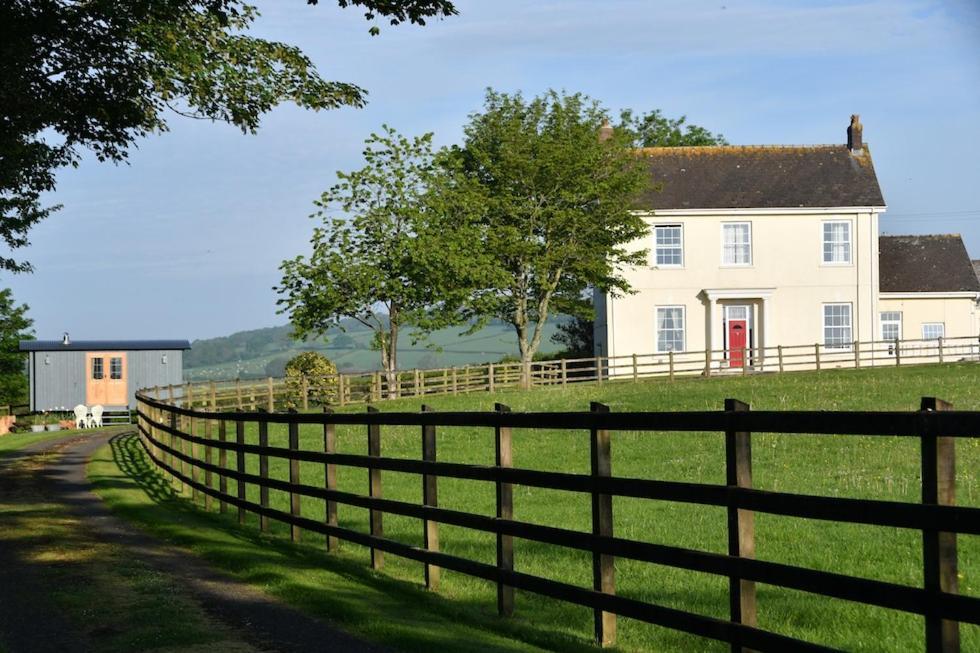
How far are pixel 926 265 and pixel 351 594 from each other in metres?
49.4

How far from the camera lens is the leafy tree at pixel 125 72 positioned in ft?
66.0

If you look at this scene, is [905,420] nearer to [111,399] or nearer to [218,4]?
[218,4]

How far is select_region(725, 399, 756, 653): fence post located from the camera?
21.5ft

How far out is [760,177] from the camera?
51344 millimetres

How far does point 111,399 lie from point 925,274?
134 ft

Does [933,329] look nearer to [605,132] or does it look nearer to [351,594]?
[605,132]

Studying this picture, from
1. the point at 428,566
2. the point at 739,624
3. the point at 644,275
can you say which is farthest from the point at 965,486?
the point at 644,275

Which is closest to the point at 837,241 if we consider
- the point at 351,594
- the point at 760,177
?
the point at 760,177

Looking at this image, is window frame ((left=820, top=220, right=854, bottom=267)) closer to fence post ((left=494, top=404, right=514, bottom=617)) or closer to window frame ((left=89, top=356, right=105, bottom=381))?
window frame ((left=89, top=356, right=105, bottom=381))

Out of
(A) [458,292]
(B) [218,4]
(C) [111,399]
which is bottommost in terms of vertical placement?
(C) [111,399]

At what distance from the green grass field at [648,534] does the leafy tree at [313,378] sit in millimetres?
13757

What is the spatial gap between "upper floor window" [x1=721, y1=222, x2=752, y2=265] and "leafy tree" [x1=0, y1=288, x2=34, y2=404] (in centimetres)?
5550

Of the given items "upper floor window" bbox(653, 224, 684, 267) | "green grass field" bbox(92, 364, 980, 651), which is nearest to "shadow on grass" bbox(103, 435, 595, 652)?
"green grass field" bbox(92, 364, 980, 651)

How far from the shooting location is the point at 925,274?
177 feet
